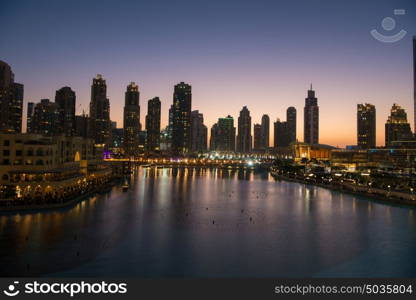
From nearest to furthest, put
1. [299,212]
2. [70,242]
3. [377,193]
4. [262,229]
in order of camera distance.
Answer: [70,242]
[262,229]
[299,212]
[377,193]

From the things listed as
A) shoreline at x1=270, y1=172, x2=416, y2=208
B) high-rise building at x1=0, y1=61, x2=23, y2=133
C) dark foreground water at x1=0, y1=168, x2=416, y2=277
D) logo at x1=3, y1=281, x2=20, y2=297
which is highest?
high-rise building at x1=0, y1=61, x2=23, y2=133

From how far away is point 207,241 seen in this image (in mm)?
19141

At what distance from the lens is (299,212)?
30141mm

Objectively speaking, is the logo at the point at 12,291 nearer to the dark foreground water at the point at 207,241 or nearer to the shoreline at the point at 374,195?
the dark foreground water at the point at 207,241

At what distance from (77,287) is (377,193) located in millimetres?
39219

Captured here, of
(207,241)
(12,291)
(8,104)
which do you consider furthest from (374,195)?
(8,104)

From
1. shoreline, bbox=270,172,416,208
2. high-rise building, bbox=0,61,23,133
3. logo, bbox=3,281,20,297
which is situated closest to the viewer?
logo, bbox=3,281,20,297

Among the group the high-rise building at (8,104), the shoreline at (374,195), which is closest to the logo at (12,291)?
the shoreline at (374,195)

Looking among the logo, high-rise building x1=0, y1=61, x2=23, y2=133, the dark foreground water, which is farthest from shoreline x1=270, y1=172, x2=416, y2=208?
high-rise building x1=0, y1=61, x2=23, y2=133

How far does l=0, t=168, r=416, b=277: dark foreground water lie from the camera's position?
14459 mm

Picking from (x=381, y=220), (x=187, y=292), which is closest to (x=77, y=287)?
(x=187, y=292)

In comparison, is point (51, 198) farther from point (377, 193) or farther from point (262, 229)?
point (377, 193)

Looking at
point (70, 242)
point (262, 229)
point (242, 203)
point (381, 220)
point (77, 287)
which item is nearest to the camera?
point (77, 287)

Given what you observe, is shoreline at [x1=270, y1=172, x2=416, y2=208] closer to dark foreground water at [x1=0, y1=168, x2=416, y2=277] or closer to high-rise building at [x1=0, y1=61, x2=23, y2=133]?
dark foreground water at [x1=0, y1=168, x2=416, y2=277]
